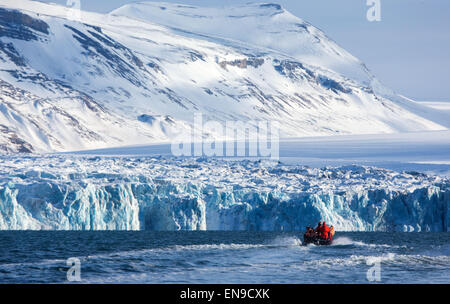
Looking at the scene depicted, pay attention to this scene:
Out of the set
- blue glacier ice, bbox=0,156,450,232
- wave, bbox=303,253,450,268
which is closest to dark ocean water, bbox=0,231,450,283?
wave, bbox=303,253,450,268

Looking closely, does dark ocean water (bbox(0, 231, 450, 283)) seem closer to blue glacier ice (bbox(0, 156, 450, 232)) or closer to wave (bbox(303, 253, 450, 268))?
wave (bbox(303, 253, 450, 268))

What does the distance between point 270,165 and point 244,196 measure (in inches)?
1155

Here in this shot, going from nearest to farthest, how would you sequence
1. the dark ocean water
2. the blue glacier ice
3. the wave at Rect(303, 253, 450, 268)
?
the dark ocean water
the wave at Rect(303, 253, 450, 268)
the blue glacier ice

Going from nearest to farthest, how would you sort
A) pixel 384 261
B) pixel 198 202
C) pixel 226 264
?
pixel 226 264 < pixel 384 261 < pixel 198 202

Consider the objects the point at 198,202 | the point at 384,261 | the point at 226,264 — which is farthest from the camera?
the point at 198,202

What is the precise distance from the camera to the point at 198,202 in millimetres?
87812

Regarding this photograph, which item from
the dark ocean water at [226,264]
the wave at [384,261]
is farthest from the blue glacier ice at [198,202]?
the wave at [384,261]

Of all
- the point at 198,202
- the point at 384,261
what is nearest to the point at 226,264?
the point at 384,261

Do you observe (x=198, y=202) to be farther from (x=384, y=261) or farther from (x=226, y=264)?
(x=226, y=264)

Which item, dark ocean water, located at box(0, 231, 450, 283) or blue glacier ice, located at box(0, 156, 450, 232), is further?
blue glacier ice, located at box(0, 156, 450, 232)

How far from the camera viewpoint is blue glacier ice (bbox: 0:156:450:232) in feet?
265
